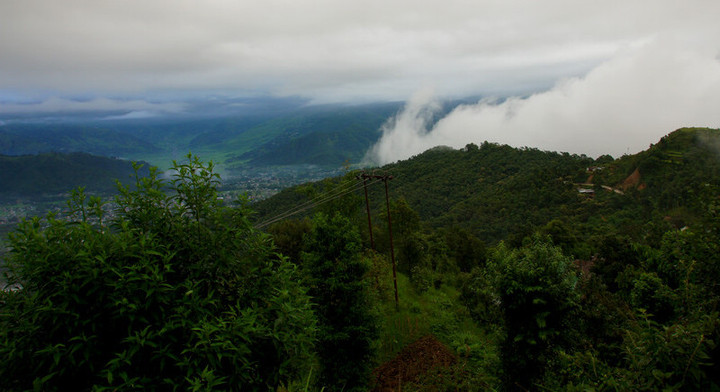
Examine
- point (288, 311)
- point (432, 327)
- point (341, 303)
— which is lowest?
point (432, 327)

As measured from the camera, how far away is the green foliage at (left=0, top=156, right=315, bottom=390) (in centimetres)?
351

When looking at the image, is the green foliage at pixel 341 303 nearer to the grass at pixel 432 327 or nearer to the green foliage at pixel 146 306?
the grass at pixel 432 327

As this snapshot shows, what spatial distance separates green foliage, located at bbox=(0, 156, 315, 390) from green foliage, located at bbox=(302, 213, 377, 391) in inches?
230

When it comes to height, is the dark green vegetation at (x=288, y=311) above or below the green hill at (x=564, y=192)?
above

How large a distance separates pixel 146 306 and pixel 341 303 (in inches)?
296

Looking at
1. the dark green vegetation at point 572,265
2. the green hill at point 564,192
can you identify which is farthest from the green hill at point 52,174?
the dark green vegetation at point 572,265

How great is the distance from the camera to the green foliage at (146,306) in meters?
3.51

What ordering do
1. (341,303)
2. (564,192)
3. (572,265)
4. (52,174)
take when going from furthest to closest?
(52,174) < (564,192) < (341,303) < (572,265)

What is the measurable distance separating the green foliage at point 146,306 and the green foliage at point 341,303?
5849 mm

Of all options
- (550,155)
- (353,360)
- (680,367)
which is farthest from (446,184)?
(680,367)

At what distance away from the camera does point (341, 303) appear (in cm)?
1062

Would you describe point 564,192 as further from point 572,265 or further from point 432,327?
point 572,265

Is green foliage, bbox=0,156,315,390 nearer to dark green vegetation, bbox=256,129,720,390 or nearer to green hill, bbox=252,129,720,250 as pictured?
dark green vegetation, bbox=256,129,720,390

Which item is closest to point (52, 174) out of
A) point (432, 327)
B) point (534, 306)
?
point (432, 327)
